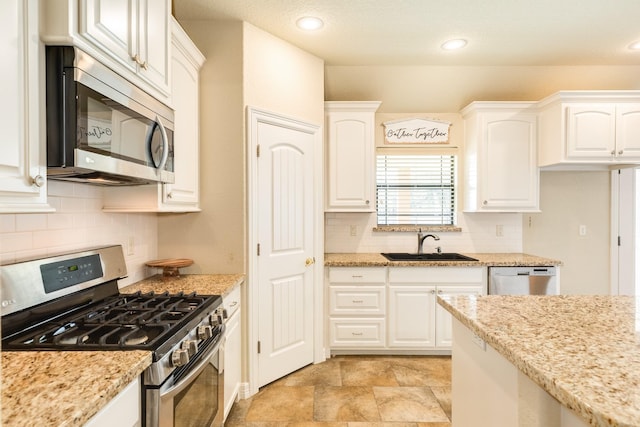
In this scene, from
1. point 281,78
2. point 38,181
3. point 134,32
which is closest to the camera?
point 38,181

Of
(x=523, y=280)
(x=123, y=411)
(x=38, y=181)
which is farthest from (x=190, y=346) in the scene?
(x=523, y=280)

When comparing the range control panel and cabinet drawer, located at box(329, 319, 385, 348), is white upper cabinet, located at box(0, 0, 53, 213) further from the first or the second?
cabinet drawer, located at box(329, 319, 385, 348)

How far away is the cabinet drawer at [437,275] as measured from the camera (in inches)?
119

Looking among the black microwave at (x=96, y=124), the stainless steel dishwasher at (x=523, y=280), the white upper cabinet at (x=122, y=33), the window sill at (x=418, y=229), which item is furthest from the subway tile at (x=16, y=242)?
the stainless steel dishwasher at (x=523, y=280)

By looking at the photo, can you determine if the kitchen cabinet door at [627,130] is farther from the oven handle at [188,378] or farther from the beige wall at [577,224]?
the oven handle at [188,378]

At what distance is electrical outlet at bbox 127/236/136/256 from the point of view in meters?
2.09

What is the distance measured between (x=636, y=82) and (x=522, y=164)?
1.45 m

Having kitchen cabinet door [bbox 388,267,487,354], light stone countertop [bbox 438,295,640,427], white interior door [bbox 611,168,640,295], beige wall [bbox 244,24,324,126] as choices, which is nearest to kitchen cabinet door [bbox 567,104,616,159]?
white interior door [bbox 611,168,640,295]

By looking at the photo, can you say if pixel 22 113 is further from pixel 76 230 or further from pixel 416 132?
pixel 416 132

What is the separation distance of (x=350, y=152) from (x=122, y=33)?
2.19 metres

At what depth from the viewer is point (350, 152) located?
127 inches

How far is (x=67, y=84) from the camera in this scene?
1087 millimetres

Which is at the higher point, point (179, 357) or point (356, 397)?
point (179, 357)

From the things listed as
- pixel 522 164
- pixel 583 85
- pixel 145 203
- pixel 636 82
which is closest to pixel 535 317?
pixel 145 203
